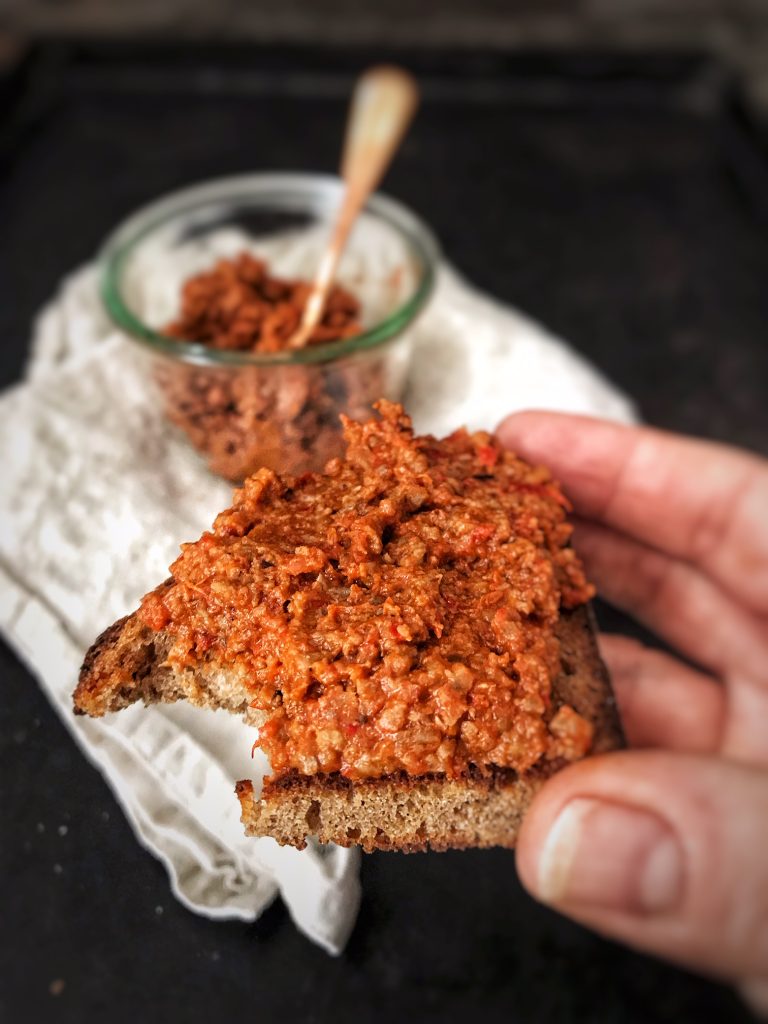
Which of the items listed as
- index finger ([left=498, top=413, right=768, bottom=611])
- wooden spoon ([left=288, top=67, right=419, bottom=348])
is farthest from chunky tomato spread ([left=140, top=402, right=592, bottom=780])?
wooden spoon ([left=288, top=67, right=419, bottom=348])

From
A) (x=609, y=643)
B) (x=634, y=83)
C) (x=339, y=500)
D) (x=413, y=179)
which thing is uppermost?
(x=634, y=83)

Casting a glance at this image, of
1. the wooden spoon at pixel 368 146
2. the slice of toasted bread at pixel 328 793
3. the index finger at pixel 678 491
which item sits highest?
the wooden spoon at pixel 368 146

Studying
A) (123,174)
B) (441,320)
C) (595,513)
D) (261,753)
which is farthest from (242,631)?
(123,174)

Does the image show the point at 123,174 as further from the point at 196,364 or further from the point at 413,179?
the point at 196,364

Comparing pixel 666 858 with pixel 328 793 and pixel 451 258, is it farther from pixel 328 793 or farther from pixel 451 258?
pixel 451 258

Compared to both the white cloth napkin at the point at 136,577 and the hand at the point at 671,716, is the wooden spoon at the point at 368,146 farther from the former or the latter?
the hand at the point at 671,716

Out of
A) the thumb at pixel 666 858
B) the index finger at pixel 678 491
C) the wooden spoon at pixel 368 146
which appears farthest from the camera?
the wooden spoon at pixel 368 146

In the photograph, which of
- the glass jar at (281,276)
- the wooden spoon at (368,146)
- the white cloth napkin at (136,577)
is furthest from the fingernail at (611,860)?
the wooden spoon at (368,146)

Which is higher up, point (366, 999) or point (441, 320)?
point (441, 320)
